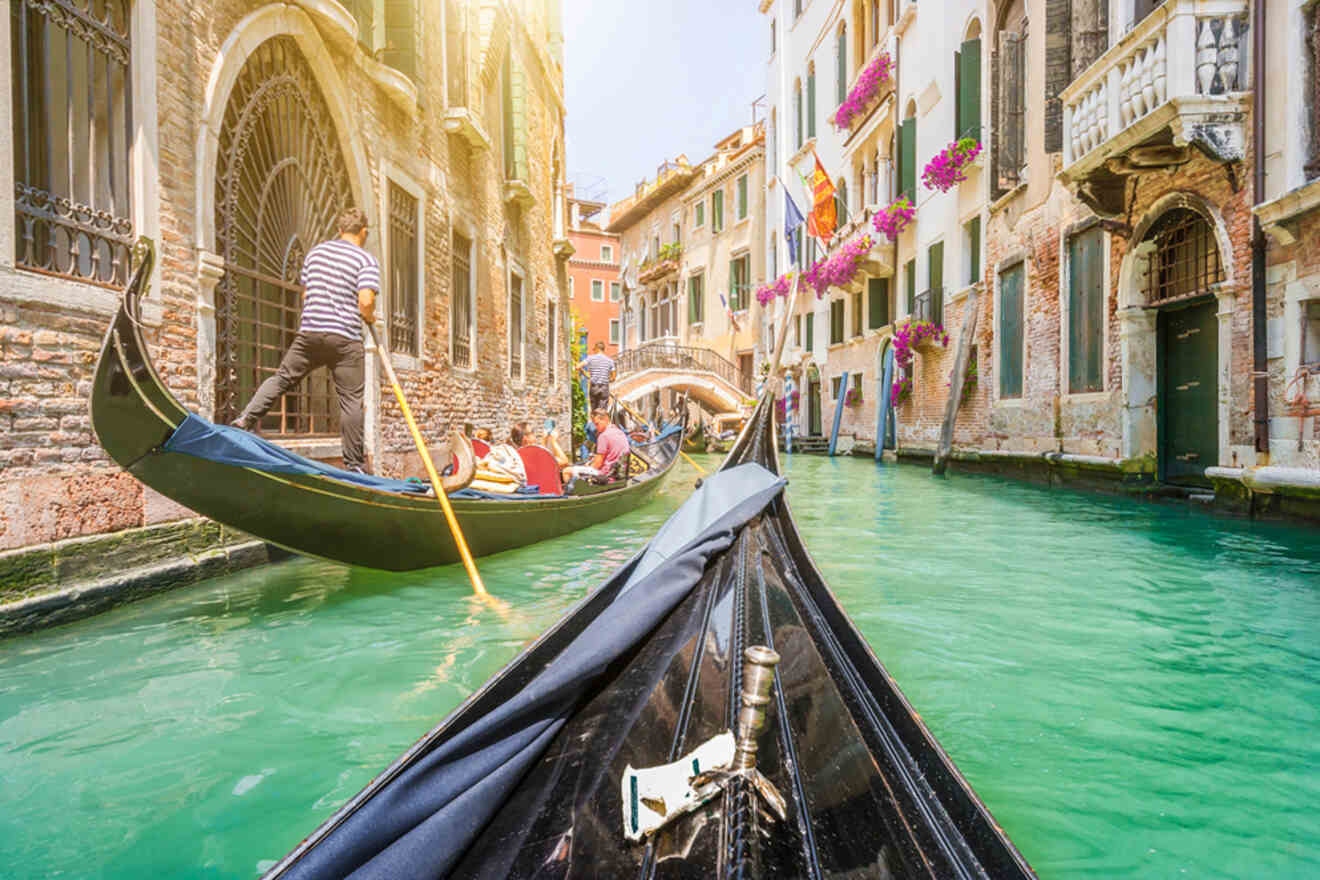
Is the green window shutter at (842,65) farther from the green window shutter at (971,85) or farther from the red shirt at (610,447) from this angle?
the red shirt at (610,447)

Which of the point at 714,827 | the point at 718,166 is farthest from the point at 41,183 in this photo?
the point at 718,166

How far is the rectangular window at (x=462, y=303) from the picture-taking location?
726cm

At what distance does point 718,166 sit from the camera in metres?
21.5

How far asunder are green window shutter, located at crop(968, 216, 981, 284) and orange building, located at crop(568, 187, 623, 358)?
20791mm

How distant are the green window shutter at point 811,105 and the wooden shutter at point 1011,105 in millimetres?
8338

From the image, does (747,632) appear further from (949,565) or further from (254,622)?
(949,565)

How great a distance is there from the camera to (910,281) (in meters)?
12.5

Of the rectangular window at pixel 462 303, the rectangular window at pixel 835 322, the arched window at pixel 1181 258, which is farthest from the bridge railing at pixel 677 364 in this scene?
the arched window at pixel 1181 258

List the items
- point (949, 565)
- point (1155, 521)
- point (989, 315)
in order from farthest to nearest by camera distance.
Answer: point (989, 315) → point (1155, 521) → point (949, 565)

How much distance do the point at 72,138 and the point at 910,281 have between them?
11.3 metres

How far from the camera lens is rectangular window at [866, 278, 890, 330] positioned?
13.6m

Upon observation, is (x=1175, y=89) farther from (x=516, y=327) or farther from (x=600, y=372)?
(x=600, y=372)

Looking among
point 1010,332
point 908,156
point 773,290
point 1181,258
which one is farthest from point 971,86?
point 773,290

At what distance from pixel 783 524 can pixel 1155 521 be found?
12.1 feet
